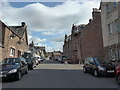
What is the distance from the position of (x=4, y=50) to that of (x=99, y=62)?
14.5 m

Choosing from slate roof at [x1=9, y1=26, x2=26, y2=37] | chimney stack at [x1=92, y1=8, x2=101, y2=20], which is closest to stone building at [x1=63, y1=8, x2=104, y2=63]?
chimney stack at [x1=92, y1=8, x2=101, y2=20]

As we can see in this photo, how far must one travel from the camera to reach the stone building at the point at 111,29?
1830 centimetres

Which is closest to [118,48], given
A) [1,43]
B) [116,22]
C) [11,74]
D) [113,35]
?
[113,35]

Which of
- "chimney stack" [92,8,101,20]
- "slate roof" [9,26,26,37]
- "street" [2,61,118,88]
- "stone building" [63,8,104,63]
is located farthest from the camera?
"slate roof" [9,26,26,37]

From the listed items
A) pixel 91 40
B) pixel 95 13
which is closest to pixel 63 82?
pixel 91 40

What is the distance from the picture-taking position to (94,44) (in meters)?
35.6

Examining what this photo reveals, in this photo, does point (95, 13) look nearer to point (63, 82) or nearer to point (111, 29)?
point (111, 29)

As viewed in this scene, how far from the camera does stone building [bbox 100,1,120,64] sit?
1830 cm

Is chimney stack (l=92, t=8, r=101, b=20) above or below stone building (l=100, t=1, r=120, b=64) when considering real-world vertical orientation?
above

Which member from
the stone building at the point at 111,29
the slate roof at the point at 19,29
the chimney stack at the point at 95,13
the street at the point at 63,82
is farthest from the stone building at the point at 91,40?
the street at the point at 63,82

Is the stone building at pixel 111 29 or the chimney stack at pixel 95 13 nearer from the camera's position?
the stone building at pixel 111 29

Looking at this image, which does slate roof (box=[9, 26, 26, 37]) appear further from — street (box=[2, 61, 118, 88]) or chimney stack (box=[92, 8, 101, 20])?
street (box=[2, 61, 118, 88])

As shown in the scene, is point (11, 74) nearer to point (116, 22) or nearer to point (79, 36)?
point (116, 22)

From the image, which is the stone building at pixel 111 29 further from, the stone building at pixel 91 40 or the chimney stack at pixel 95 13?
the chimney stack at pixel 95 13
